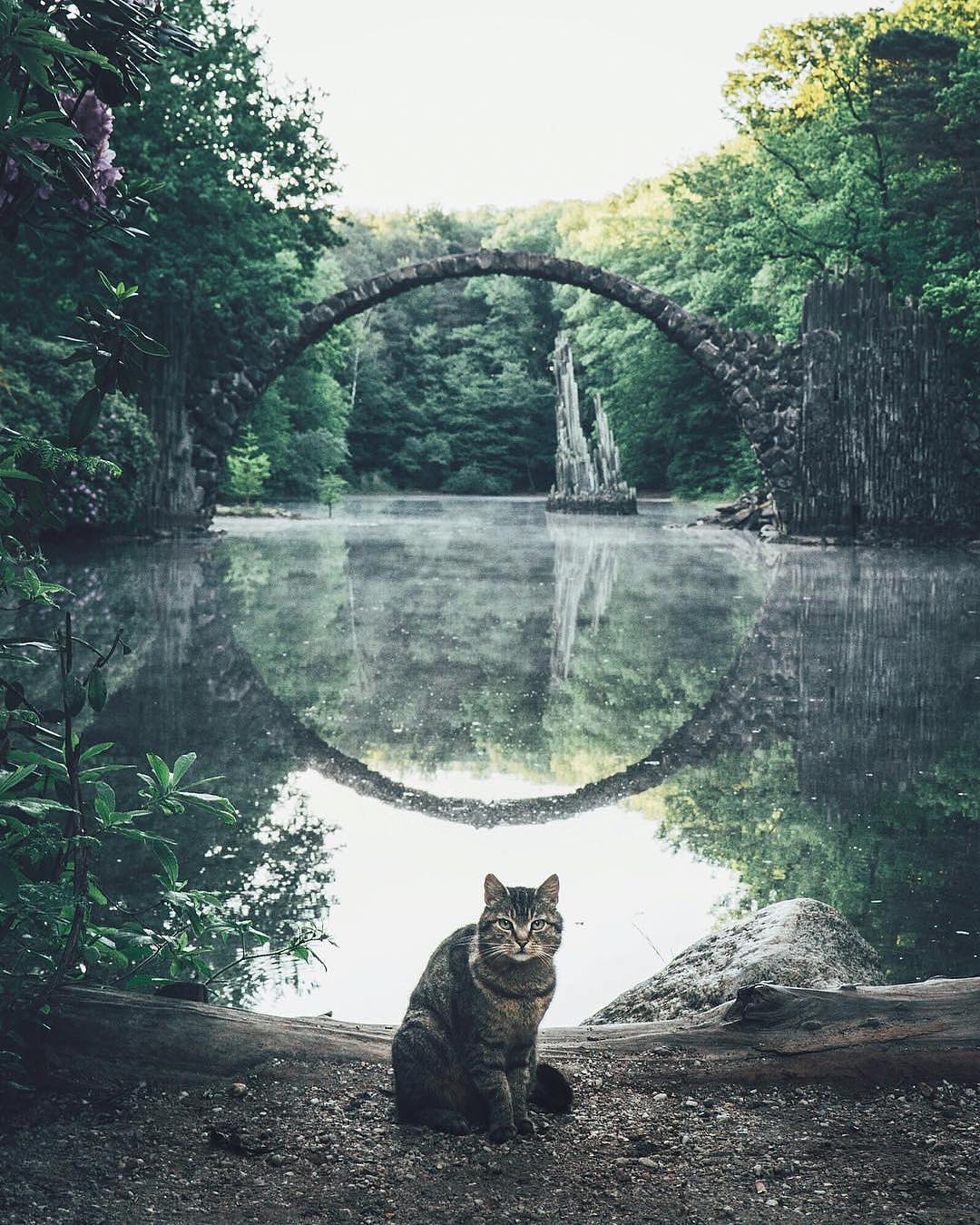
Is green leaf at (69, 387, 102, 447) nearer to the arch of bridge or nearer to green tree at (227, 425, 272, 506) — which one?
the arch of bridge

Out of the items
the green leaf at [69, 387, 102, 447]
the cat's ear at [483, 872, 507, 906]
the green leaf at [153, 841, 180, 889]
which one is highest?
the green leaf at [69, 387, 102, 447]

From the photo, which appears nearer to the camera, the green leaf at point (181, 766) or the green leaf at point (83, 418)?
the green leaf at point (83, 418)

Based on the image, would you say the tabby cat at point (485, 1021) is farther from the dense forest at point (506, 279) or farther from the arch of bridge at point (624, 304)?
the arch of bridge at point (624, 304)

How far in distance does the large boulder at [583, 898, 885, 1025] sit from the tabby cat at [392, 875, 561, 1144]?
0.94 m

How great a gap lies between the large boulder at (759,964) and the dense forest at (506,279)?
261 cm

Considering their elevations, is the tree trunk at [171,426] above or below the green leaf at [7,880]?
above

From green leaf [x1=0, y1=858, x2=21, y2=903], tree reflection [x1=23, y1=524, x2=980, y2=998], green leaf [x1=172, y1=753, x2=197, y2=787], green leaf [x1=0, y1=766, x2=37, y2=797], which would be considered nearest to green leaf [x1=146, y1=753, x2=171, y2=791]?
green leaf [x1=172, y1=753, x2=197, y2=787]

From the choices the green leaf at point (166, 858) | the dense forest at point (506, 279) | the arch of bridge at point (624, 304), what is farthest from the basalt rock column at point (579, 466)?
the green leaf at point (166, 858)

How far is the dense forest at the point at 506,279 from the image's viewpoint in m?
21.0

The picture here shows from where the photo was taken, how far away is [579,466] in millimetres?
36469

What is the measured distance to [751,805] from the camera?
20.4 feet

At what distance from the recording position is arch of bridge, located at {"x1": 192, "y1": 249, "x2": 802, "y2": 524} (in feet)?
78.0

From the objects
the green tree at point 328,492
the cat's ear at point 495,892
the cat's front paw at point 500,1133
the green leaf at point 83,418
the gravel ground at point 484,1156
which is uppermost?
the green tree at point 328,492

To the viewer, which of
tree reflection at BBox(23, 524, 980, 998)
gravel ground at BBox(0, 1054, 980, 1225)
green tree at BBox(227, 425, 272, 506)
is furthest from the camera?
green tree at BBox(227, 425, 272, 506)
